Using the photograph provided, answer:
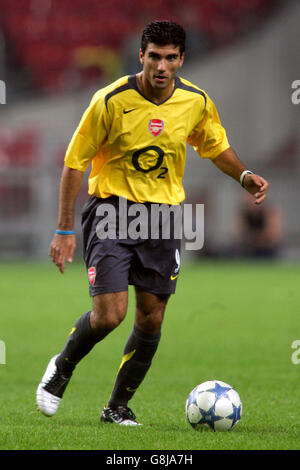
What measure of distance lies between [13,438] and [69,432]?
0.36 meters

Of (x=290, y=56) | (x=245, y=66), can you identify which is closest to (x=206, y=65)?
(x=245, y=66)

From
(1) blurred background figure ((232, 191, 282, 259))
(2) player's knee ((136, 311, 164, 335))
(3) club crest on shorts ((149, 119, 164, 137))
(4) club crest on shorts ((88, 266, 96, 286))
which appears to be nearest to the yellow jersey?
(3) club crest on shorts ((149, 119, 164, 137))

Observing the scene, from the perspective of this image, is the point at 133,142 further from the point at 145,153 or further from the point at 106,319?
the point at 106,319

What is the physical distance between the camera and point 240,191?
24812 mm

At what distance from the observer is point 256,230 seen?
25.5m

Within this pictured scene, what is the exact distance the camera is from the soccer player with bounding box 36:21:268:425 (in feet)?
17.9

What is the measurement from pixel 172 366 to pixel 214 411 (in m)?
2.99

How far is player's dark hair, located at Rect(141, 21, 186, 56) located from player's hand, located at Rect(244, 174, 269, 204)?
0.95 meters

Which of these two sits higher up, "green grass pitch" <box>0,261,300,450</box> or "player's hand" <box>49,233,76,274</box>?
"player's hand" <box>49,233,76,274</box>

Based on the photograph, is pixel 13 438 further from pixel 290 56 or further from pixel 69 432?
pixel 290 56

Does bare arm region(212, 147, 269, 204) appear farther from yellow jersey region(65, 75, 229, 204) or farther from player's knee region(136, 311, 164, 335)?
player's knee region(136, 311, 164, 335)

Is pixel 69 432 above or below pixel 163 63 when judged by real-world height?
below

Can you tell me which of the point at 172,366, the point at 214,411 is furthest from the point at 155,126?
the point at 172,366

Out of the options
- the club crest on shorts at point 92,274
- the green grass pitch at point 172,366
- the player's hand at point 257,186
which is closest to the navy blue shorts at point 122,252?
the club crest on shorts at point 92,274
